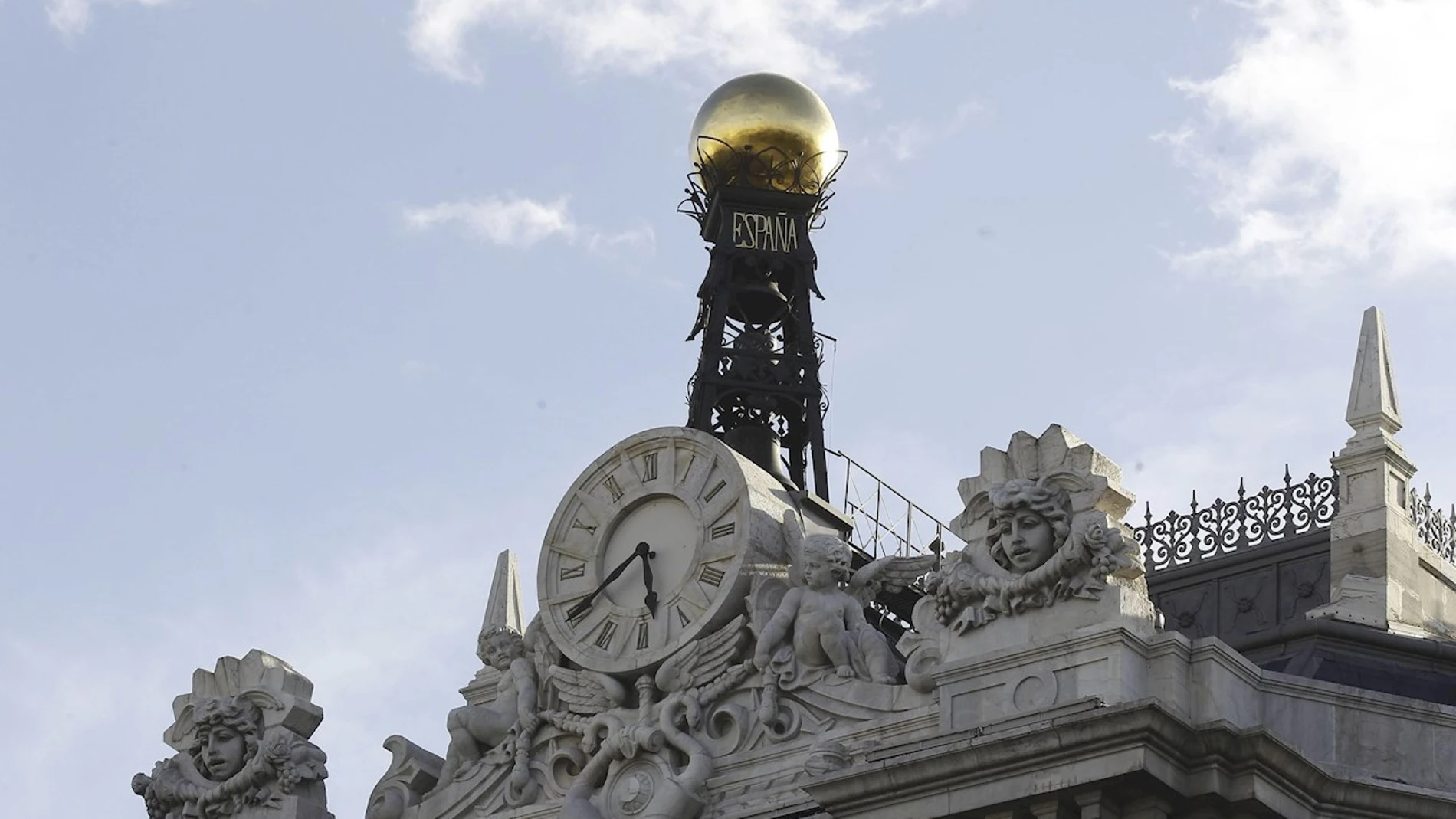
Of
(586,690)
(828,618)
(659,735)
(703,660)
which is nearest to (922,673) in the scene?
(828,618)

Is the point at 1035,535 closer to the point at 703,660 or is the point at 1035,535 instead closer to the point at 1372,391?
the point at 703,660

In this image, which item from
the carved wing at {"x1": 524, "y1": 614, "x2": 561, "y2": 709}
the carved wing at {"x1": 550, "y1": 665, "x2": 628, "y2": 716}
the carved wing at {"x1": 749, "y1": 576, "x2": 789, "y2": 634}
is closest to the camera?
the carved wing at {"x1": 749, "y1": 576, "x2": 789, "y2": 634}

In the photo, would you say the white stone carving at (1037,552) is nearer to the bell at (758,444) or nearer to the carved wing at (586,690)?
the carved wing at (586,690)

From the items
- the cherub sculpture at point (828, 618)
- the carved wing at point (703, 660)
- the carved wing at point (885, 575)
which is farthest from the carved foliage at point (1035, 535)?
the carved wing at point (703, 660)

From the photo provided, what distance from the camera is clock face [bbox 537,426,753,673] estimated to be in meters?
32.8

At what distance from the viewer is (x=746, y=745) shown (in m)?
32.0

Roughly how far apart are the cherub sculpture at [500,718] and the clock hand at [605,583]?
738mm

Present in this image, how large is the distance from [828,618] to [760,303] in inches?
378

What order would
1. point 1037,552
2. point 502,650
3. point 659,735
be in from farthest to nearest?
point 502,650 → point 659,735 → point 1037,552

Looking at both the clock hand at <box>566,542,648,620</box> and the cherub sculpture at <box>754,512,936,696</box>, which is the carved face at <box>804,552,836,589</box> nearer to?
the cherub sculpture at <box>754,512,936,696</box>

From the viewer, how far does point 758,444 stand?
39688 mm

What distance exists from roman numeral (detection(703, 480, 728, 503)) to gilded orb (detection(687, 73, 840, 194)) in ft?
25.6

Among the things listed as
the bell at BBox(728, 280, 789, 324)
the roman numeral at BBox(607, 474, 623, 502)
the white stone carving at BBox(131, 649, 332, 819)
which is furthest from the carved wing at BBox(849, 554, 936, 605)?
the bell at BBox(728, 280, 789, 324)

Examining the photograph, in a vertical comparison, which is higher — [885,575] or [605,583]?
[605,583]
